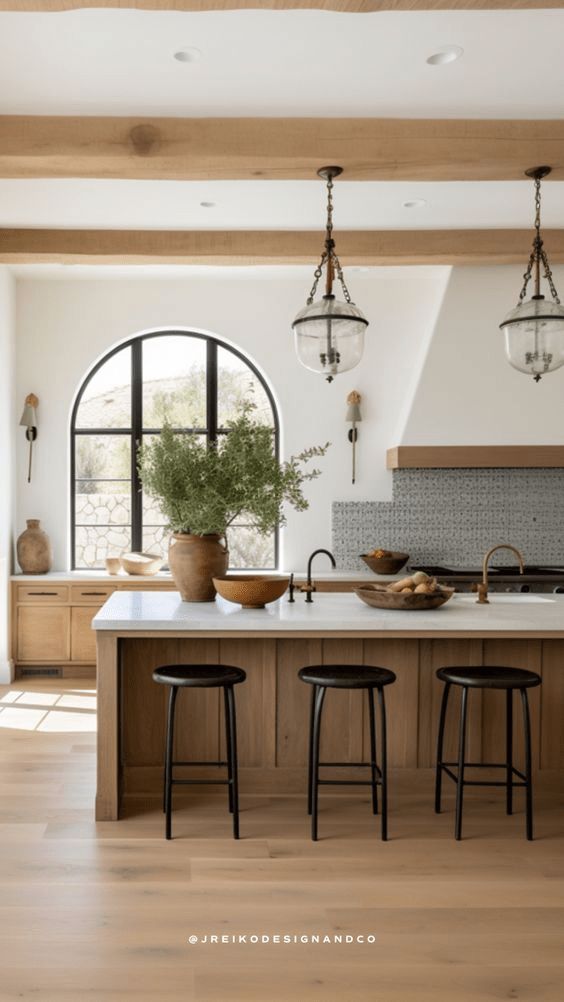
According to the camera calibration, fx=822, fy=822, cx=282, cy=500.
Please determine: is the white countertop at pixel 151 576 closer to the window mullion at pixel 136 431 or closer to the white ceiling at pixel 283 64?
the window mullion at pixel 136 431

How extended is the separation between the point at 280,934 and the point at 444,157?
Answer: 11.1 ft

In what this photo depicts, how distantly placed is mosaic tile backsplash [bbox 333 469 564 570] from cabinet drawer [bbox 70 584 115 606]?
81.7 inches

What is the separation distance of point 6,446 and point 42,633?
4.86ft

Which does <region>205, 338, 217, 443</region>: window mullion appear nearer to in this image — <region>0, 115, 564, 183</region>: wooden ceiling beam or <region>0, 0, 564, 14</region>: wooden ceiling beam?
<region>0, 115, 564, 183</region>: wooden ceiling beam

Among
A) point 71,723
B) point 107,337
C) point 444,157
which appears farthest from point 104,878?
point 107,337

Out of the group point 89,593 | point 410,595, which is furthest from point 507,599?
point 89,593

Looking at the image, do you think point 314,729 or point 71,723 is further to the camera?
point 71,723

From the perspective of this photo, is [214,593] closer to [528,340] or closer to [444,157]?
[528,340]

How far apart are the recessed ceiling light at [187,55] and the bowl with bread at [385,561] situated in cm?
375

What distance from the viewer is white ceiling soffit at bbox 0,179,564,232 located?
4805 millimetres

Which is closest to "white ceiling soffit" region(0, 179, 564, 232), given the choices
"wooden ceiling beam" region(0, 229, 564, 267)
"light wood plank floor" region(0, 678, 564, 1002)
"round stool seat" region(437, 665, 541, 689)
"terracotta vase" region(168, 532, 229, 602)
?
"wooden ceiling beam" region(0, 229, 564, 267)

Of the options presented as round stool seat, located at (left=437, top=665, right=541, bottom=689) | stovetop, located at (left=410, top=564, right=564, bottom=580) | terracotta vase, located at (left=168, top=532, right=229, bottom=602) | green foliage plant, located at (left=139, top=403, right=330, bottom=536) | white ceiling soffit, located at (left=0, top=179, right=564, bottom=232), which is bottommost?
round stool seat, located at (left=437, top=665, right=541, bottom=689)

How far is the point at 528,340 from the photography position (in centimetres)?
373

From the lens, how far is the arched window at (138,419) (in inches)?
276
